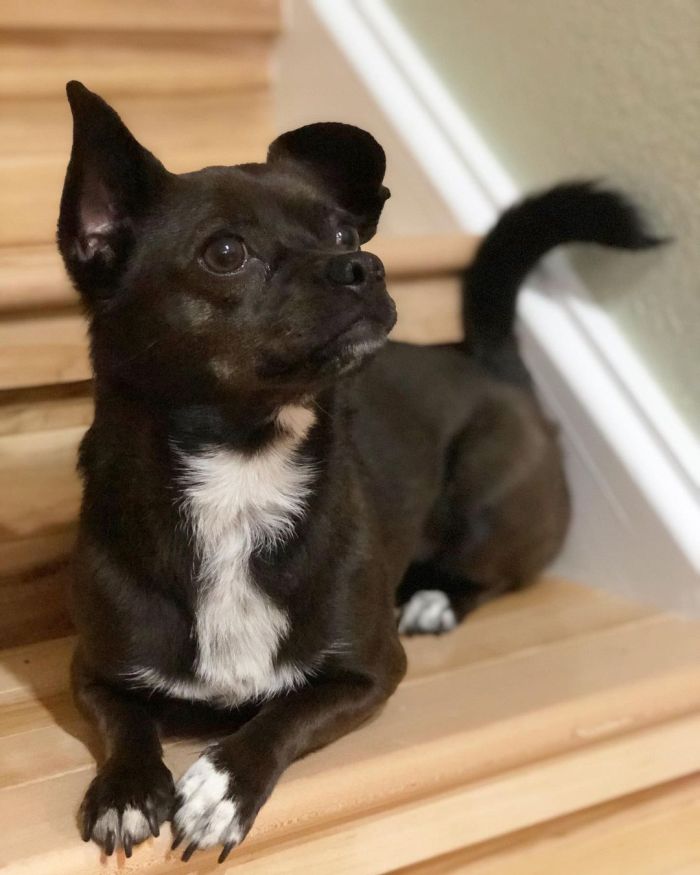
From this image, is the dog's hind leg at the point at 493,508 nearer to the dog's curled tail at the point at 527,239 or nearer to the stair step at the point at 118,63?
the dog's curled tail at the point at 527,239

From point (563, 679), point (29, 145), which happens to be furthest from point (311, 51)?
point (563, 679)

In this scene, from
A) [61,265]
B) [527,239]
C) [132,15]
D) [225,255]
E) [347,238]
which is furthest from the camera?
[132,15]

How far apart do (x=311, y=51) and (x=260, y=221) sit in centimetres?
104

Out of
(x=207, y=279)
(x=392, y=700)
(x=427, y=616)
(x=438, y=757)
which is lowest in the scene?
(x=427, y=616)

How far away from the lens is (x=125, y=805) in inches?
36.2

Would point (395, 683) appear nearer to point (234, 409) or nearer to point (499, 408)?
point (234, 409)

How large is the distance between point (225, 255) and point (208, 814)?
55 centimetres

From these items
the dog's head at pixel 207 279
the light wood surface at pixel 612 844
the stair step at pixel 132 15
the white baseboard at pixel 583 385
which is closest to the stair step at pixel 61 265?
the white baseboard at pixel 583 385

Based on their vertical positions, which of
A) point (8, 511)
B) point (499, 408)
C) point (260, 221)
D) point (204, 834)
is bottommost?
point (8, 511)

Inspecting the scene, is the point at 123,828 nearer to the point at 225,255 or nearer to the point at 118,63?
the point at 225,255

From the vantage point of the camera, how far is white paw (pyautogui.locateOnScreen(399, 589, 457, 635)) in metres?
1.45

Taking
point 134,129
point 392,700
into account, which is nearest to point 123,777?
point 392,700

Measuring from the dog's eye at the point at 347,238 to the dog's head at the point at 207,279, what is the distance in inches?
1.0

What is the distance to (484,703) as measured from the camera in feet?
3.92
